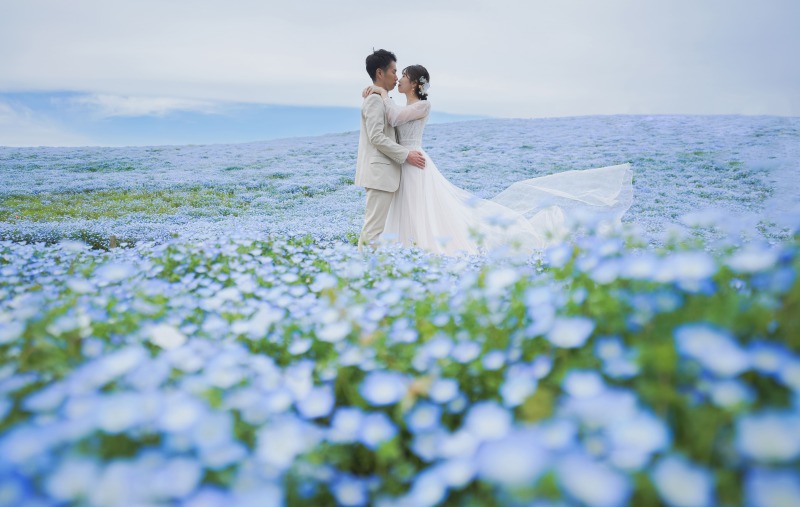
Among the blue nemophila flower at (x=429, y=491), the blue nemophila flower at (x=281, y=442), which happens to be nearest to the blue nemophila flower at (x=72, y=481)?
the blue nemophila flower at (x=281, y=442)

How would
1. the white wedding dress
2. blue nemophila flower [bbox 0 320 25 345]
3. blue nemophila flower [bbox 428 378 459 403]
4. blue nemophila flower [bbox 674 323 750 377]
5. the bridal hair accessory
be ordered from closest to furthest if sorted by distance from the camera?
blue nemophila flower [bbox 674 323 750 377] → blue nemophila flower [bbox 428 378 459 403] → blue nemophila flower [bbox 0 320 25 345] → the bridal hair accessory → the white wedding dress

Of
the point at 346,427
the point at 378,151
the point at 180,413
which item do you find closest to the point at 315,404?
the point at 346,427

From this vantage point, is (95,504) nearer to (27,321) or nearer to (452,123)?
(27,321)

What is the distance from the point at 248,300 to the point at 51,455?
1455 mm

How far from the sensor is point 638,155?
15312 millimetres

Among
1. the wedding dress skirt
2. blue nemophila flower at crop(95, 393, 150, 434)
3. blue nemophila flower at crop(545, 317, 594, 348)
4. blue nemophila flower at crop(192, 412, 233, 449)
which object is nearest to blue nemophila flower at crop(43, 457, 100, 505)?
blue nemophila flower at crop(95, 393, 150, 434)

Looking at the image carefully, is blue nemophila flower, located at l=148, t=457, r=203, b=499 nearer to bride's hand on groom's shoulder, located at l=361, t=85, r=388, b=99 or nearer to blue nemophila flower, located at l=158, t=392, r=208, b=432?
blue nemophila flower, located at l=158, t=392, r=208, b=432

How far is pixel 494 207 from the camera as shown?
23.0ft

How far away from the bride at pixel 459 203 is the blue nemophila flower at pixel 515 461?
397cm

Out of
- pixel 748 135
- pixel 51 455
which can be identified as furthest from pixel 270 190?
pixel 748 135

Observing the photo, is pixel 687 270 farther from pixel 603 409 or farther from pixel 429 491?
pixel 429 491

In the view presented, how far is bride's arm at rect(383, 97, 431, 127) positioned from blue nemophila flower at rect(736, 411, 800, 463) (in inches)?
195

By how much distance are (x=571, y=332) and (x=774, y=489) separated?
0.70m

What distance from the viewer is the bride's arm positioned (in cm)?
575
